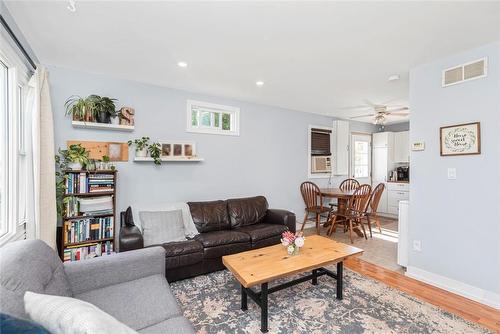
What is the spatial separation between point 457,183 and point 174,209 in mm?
3223

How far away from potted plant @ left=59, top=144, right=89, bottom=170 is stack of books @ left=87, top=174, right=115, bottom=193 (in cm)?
17

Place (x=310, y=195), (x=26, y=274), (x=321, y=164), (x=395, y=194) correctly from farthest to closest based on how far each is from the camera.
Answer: (x=395, y=194), (x=321, y=164), (x=310, y=195), (x=26, y=274)

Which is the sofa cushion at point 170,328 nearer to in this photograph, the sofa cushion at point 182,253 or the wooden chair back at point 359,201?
the sofa cushion at point 182,253

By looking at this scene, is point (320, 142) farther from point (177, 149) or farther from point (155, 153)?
point (155, 153)

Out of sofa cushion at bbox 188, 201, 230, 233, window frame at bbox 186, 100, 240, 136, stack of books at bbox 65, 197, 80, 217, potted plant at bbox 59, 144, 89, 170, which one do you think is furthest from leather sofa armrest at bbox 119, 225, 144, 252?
window frame at bbox 186, 100, 240, 136

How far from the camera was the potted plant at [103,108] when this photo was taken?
2.80 m

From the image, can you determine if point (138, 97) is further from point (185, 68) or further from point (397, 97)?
point (397, 97)

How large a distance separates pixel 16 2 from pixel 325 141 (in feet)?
16.4

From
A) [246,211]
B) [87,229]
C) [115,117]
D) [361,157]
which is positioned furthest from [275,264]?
[361,157]

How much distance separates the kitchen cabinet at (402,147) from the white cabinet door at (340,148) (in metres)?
1.46

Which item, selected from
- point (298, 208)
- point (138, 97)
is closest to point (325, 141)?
point (298, 208)

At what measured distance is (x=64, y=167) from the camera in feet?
8.75

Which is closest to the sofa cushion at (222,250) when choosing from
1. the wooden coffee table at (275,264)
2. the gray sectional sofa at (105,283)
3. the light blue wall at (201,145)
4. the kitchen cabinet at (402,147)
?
the wooden coffee table at (275,264)

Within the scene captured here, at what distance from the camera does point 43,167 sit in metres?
2.28
